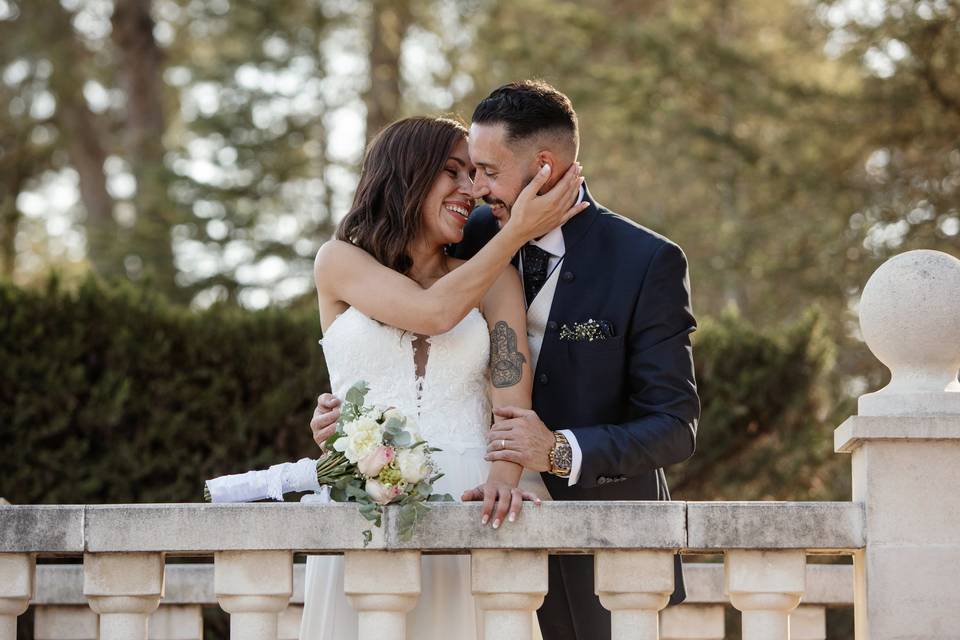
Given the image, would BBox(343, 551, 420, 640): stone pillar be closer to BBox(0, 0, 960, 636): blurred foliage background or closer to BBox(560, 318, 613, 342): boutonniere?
BBox(560, 318, 613, 342): boutonniere

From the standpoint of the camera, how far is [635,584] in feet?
12.7

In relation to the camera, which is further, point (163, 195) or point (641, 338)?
point (163, 195)

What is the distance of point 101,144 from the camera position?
67.9 ft

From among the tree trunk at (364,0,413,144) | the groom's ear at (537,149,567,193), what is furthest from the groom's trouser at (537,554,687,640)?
the tree trunk at (364,0,413,144)


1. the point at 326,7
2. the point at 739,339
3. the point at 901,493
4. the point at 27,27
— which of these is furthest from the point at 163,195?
the point at 901,493

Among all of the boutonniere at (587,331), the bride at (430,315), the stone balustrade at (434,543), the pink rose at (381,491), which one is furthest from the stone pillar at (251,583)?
the boutonniere at (587,331)

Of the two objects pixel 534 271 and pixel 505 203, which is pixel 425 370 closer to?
pixel 534 271

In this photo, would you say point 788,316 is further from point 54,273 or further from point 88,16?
point 88,16

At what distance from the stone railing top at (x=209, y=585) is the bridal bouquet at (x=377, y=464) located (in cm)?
228

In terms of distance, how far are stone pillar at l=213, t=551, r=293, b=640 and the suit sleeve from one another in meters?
1.08

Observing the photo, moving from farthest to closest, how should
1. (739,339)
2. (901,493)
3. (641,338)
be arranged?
(739,339)
(641,338)
(901,493)

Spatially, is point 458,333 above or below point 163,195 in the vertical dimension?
below

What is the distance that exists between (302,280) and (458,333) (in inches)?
432

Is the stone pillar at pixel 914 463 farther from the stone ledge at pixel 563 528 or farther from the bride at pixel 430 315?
the bride at pixel 430 315
